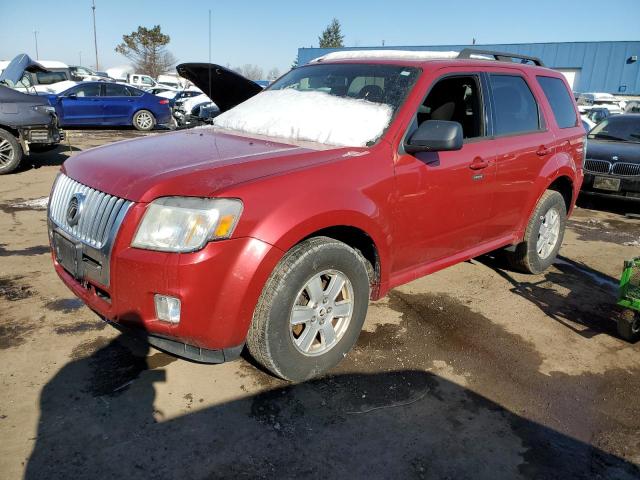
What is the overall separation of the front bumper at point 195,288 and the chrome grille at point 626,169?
6919 mm

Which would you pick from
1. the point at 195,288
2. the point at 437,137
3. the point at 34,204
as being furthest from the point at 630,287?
the point at 34,204

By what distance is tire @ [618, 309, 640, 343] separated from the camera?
351cm

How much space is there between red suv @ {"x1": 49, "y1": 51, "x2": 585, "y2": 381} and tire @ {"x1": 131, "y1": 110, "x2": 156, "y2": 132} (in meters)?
12.9

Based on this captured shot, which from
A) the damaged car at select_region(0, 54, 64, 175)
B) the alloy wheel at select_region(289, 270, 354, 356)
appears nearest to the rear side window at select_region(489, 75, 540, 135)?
the alloy wheel at select_region(289, 270, 354, 356)

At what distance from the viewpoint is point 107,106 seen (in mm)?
15102

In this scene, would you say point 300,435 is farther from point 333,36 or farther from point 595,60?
point 333,36

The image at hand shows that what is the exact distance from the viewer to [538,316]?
3953 millimetres

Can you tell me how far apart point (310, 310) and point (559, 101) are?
349cm

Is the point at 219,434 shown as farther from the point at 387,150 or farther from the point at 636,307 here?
the point at 636,307

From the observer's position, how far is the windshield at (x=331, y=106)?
3.17 m

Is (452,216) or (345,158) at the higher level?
(345,158)

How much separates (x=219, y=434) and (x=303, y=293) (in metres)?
0.84

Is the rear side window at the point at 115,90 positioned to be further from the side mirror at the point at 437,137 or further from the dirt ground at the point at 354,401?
the side mirror at the point at 437,137

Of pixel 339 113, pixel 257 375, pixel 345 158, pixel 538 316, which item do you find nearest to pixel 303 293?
pixel 257 375
